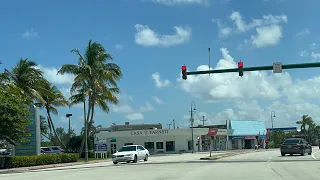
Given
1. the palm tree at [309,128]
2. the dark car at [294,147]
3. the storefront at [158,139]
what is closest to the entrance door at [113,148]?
the storefront at [158,139]

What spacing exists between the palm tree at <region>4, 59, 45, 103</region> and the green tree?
8.22 m

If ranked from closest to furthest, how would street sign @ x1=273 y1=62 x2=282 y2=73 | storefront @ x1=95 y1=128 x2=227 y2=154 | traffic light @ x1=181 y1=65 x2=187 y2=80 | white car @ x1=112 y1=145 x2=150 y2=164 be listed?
street sign @ x1=273 y1=62 x2=282 y2=73 → traffic light @ x1=181 y1=65 x2=187 y2=80 → white car @ x1=112 y1=145 x2=150 y2=164 → storefront @ x1=95 y1=128 x2=227 y2=154

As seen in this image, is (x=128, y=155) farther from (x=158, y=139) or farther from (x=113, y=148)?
(x=113, y=148)

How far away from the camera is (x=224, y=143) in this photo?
3191 inches

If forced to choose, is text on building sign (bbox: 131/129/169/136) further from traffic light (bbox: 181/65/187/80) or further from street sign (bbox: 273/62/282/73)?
street sign (bbox: 273/62/282/73)

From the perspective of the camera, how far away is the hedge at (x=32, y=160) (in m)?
31.7

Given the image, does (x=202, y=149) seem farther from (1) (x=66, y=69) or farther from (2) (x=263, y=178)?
(2) (x=263, y=178)

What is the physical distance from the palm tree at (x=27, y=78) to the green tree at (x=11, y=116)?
8224 mm

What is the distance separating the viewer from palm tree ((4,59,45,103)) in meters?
40.5

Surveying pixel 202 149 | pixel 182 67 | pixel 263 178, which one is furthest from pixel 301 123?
pixel 263 178

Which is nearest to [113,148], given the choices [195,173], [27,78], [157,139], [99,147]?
[157,139]

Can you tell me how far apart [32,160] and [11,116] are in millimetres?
5666

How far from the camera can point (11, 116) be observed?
29.8m

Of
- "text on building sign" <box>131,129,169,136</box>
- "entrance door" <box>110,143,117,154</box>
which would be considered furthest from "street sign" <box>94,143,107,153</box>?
"entrance door" <box>110,143,117,154</box>
